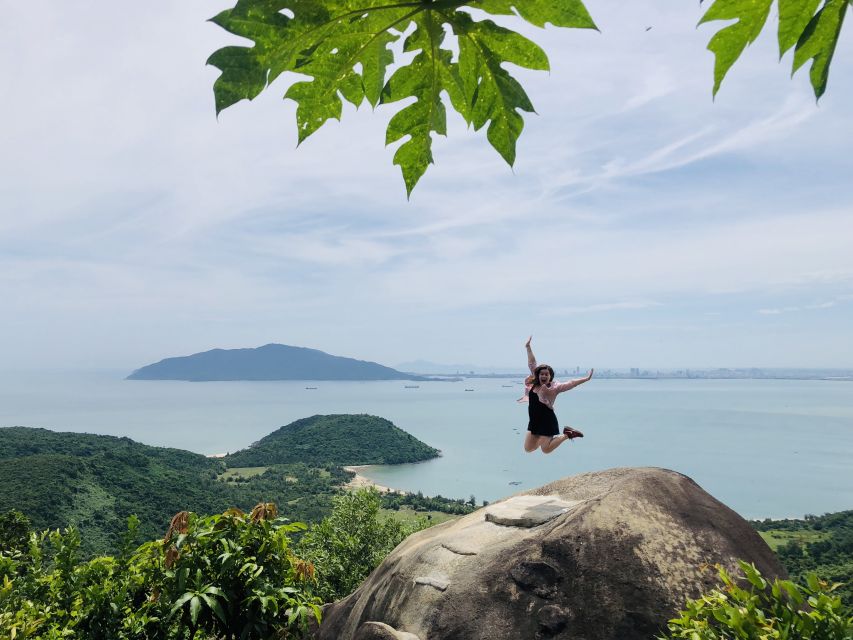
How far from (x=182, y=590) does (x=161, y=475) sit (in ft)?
260

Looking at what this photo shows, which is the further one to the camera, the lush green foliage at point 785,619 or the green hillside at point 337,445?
the green hillside at point 337,445

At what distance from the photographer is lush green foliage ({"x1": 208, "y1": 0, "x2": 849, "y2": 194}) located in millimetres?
1167

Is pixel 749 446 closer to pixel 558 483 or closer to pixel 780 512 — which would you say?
pixel 780 512

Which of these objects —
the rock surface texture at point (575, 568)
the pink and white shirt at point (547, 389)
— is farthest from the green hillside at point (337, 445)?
the rock surface texture at point (575, 568)

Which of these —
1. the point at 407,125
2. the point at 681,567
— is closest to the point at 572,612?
the point at 681,567

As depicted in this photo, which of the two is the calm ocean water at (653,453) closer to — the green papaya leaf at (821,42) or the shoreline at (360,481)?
the shoreline at (360,481)

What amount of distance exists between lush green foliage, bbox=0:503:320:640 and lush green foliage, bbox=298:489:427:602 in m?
12.3

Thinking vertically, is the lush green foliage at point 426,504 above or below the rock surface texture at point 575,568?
below

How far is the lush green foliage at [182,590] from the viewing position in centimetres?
471

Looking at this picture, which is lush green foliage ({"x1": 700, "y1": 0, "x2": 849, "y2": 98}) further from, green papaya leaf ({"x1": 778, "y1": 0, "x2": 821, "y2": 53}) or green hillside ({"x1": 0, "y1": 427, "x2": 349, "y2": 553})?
green hillside ({"x1": 0, "y1": 427, "x2": 349, "y2": 553})

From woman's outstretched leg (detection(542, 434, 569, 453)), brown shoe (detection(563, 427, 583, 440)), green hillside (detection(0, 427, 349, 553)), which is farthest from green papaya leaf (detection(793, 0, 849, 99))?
green hillside (detection(0, 427, 349, 553))

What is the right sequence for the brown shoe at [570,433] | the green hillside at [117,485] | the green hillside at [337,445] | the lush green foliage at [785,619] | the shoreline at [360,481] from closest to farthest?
the lush green foliage at [785,619] < the brown shoe at [570,433] < the green hillside at [117,485] < the shoreline at [360,481] < the green hillside at [337,445]

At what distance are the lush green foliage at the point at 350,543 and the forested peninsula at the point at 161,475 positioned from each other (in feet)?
36.8

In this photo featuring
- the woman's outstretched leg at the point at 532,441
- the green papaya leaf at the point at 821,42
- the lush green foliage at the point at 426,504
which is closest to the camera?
the green papaya leaf at the point at 821,42
